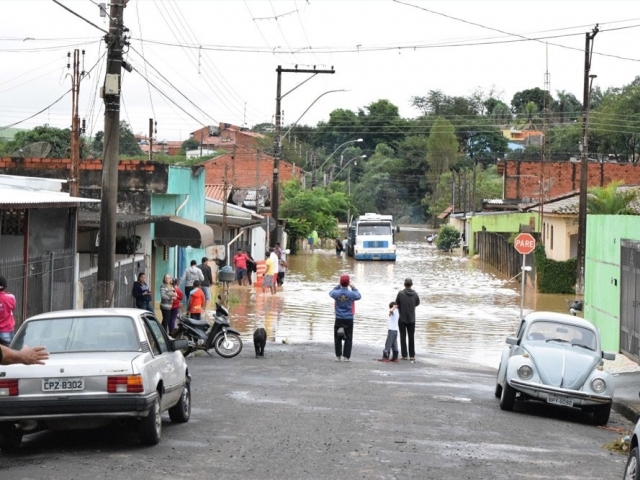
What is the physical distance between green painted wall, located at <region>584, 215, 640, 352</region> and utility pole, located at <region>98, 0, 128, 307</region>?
1088cm

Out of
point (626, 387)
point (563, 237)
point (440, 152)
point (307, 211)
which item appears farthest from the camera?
point (440, 152)

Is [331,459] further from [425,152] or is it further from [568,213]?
[425,152]

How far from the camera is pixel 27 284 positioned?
762 inches

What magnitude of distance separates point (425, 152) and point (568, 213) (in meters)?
89.2

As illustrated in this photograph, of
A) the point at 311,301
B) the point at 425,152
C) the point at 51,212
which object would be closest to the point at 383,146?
the point at 425,152

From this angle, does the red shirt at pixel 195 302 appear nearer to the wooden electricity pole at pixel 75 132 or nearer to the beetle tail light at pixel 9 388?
the wooden electricity pole at pixel 75 132

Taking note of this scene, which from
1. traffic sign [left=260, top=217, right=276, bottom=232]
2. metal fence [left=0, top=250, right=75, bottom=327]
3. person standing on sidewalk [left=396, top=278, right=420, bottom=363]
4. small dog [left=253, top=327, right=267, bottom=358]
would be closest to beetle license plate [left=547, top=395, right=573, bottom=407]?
person standing on sidewalk [left=396, top=278, right=420, bottom=363]

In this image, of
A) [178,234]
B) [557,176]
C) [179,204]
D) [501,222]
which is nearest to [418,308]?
[178,234]

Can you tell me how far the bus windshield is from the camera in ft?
232

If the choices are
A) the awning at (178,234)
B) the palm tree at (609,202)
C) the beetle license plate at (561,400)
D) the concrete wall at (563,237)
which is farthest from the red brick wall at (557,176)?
the beetle license plate at (561,400)

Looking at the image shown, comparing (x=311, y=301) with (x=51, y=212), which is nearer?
(x=51, y=212)

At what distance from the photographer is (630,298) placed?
22.7 metres

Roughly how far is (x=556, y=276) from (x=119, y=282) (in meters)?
25.4

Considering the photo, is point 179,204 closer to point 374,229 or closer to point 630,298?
point 630,298
